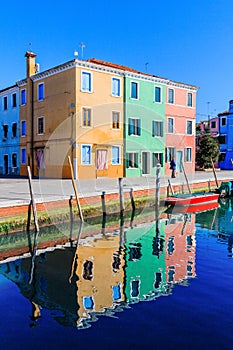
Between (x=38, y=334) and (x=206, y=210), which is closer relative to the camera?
(x=38, y=334)

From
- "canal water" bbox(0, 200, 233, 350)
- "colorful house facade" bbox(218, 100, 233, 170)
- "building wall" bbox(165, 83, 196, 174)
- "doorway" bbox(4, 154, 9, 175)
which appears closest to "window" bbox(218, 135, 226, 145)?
"colorful house facade" bbox(218, 100, 233, 170)

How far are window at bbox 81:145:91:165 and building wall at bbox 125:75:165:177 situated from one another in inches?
130

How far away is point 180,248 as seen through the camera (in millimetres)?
9602

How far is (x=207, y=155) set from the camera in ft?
114

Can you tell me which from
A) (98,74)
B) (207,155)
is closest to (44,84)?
(98,74)

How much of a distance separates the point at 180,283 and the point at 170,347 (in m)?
2.40

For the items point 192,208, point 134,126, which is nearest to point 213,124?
point 134,126

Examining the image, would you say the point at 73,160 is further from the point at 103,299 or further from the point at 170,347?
the point at 170,347

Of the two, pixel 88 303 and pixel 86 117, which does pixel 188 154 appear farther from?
pixel 88 303

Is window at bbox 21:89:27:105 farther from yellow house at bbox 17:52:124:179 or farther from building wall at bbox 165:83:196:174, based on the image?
building wall at bbox 165:83:196:174

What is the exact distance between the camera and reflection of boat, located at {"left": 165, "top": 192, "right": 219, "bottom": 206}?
16016 millimetres

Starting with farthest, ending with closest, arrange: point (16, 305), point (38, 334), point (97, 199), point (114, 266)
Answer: point (97, 199) < point (114, 266) < point (16, 305) < point (38, 334)

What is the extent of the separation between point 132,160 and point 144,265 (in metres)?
16.9

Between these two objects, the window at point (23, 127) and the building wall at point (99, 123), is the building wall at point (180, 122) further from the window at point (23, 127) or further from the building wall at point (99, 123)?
the window at point (23, 127)
